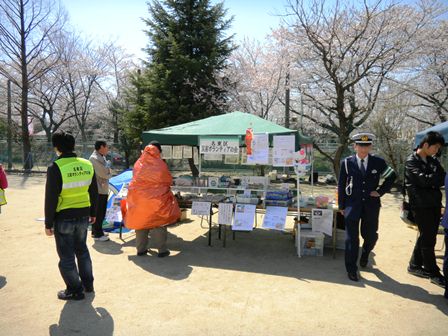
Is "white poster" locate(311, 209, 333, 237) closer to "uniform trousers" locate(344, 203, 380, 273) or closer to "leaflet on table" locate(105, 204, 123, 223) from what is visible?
"uniform trousers" locate(344, 203, 380, 273)

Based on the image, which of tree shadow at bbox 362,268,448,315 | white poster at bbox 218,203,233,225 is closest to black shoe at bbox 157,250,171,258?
white poster at bbox 218,203,233,225

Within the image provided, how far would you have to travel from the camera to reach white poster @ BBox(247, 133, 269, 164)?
18.0ft

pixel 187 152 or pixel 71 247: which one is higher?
pixel 187 152

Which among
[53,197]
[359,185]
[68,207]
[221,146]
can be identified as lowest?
[68,207]

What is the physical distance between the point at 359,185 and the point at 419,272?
1.46 meters

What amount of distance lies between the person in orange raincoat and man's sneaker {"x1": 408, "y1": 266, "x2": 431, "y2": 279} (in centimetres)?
343

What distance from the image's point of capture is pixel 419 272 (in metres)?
4.60

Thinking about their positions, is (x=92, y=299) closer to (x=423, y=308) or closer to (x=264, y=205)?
(x=264, y=205)

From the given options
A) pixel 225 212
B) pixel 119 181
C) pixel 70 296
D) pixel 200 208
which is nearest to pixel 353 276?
pixel 225 212

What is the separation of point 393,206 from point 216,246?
639cm

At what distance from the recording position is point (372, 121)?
15109mm

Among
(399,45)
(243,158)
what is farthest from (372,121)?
(243,158)

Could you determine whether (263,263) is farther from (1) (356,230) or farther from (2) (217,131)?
(2) (217,131)

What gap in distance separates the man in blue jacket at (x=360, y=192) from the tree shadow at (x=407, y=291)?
30 cm
